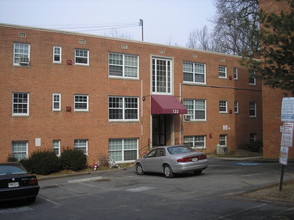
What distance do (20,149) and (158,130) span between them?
1047cm

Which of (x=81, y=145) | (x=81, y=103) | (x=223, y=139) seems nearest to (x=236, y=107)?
(x=223, y=139)

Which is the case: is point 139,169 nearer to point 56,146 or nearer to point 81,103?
point 56,146

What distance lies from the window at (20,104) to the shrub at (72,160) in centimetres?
343

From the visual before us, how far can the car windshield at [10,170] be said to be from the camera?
11414mm

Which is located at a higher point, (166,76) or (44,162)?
(166,76)

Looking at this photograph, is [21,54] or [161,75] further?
[161,75]

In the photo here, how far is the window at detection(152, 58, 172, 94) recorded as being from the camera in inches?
1055

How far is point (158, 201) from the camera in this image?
1094cm

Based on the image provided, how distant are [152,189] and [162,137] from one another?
14357 mm

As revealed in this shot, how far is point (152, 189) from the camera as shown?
1347cm

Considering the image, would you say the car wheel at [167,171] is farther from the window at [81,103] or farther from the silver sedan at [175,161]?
the window at [81,103]

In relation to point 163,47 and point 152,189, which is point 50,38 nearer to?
point 163,47

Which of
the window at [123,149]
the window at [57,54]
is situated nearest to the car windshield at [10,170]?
the window at [57,54]

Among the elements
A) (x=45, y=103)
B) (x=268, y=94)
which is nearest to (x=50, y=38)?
(x=45, y=103)
